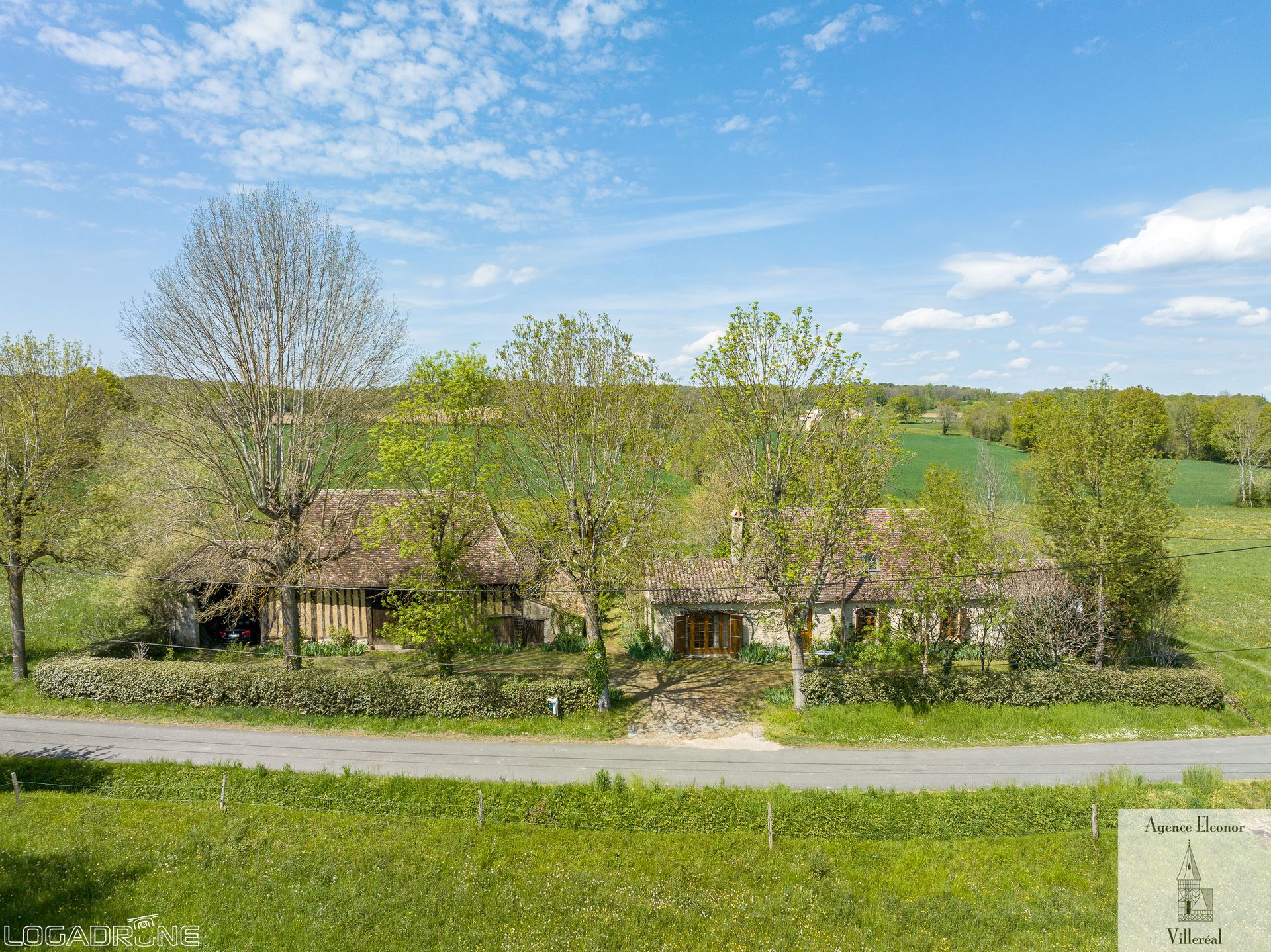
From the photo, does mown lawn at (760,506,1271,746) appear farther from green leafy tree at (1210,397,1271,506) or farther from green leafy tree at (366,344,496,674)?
green leafy tree at (1210,397,1271,506)

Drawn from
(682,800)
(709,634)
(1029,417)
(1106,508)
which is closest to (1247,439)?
(1029,417)

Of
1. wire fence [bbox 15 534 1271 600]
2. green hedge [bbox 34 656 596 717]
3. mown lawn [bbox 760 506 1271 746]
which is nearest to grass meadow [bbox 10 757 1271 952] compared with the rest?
mown lawn [bbox 760 506 1271 746]

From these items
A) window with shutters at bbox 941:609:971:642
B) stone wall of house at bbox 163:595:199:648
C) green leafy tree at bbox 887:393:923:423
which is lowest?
window with shutters at bbox 941:609:971:642

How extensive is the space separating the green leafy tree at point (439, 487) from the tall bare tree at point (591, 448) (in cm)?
168

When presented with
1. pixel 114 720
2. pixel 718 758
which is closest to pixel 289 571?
pixel 114 720

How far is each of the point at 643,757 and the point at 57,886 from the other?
14107 mm

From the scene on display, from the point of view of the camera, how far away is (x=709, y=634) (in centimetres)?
3034

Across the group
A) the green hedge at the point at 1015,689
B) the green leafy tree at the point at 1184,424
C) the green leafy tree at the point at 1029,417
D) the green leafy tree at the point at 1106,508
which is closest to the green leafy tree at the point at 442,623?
the green hedge at the point at 1015,689

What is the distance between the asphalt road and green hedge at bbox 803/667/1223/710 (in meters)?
1.96

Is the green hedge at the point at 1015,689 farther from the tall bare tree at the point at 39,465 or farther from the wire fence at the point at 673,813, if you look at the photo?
the tall bare tree at the point at 39,465

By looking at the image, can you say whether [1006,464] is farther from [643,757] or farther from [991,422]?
[991,422]

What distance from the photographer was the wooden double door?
3019cm

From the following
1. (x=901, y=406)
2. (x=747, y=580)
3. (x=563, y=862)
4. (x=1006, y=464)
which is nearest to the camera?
(x=563, y=862)

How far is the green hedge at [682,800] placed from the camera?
53.4ft
